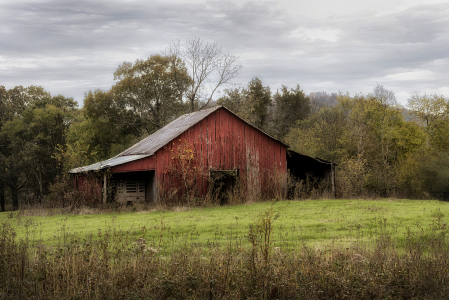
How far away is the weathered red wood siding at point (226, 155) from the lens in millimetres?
20906

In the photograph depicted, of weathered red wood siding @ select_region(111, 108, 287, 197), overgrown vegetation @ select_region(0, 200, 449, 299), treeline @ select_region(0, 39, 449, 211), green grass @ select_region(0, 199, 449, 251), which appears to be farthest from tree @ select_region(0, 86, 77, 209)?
overgrown vegetation @ select_region(0, 200, 449, 299)

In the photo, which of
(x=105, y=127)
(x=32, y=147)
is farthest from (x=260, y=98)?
(x=32, y=147)

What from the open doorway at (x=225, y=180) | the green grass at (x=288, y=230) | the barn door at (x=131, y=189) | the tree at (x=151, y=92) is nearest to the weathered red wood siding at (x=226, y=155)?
the open doorway at (x=225, y=180)

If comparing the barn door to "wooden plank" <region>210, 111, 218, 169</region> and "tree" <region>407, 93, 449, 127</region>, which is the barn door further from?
"tree" <region>407, 93, 449, 127</region>

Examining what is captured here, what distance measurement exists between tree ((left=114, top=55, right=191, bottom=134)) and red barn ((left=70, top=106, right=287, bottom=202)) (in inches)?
756

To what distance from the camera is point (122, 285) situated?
6246 mm

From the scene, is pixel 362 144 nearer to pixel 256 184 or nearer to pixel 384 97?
pixel 384 97

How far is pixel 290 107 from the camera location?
53.3 m

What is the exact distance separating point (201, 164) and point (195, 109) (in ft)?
71.3

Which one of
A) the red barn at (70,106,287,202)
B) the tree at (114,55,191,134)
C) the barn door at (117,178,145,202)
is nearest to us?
the red barn at (70,106,287,202)

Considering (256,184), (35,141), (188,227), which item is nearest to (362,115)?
(256,184)

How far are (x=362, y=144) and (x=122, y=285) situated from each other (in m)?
31.2

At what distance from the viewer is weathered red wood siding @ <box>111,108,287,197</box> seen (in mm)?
20906

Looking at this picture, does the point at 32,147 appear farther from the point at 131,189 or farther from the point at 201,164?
the point at 201,164
